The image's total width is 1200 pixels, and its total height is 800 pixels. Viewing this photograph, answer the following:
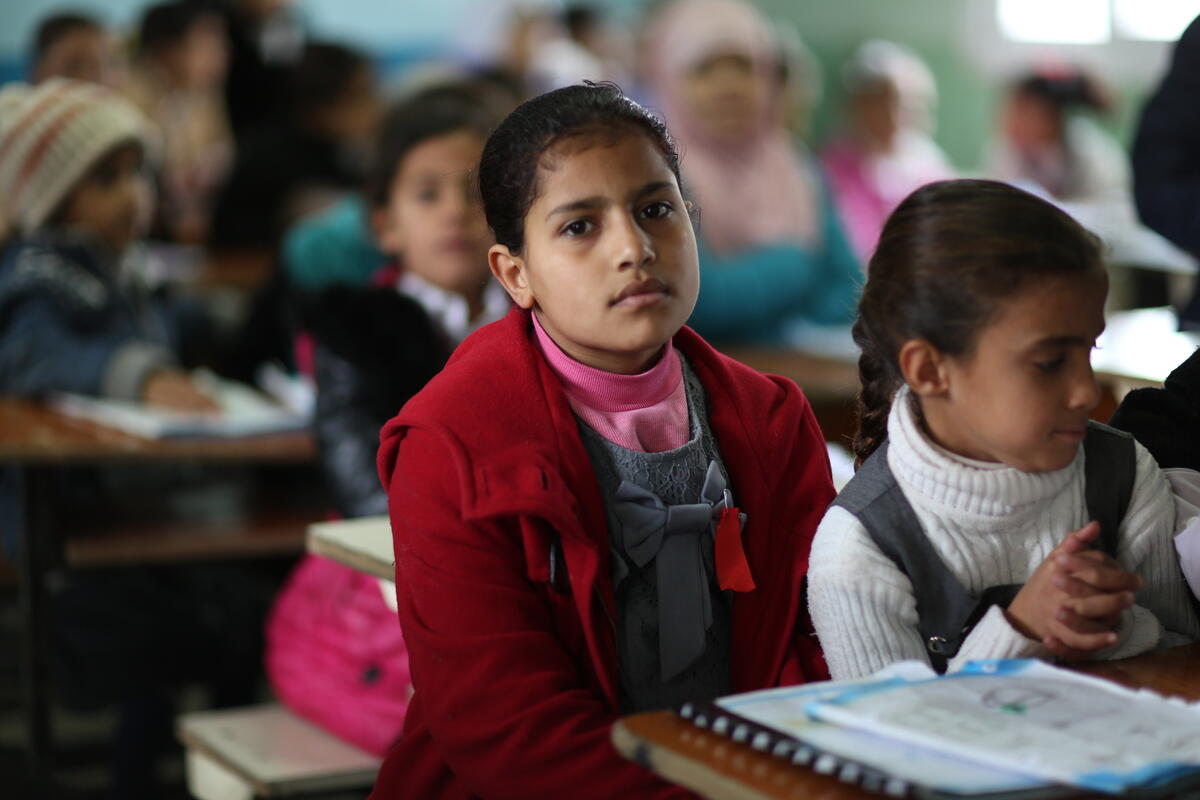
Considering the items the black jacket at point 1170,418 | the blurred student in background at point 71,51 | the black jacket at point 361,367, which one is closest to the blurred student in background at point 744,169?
the black jacket at point 361,367

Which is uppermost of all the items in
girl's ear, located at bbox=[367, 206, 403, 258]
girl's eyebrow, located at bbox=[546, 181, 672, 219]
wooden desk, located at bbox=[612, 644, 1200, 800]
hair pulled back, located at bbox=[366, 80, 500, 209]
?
hair pulled back, located at bbox=[366, 80, 500, 209]

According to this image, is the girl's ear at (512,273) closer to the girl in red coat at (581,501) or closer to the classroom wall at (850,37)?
the girl in red coat at (581,501)

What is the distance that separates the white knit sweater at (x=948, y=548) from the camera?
1287 mm

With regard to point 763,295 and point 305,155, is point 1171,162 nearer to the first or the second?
point 763,295

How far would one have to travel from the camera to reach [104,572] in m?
3.16

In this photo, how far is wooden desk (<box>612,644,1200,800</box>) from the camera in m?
0.99

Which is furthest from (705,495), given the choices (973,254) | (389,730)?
(389,730)

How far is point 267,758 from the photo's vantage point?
2205 mm

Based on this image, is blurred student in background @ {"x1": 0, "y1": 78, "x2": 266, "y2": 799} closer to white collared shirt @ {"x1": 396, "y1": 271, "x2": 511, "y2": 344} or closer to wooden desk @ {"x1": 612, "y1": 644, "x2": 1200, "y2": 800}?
white collared shirt @ {"x1": 396, "y1": 271, "x2": 511, "y2": 344}

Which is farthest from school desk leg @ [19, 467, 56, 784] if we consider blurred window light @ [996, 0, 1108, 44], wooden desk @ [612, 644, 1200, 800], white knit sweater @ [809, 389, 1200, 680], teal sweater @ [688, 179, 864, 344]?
blurred window light @ [996, 0, 1108, 44]

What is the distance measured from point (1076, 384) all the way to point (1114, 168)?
276 inches

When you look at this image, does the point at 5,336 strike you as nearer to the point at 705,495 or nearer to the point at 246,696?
the point at 246,696

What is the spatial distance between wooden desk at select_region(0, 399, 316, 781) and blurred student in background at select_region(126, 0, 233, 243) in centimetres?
351

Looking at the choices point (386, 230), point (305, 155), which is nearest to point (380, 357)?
point (386, 230)
